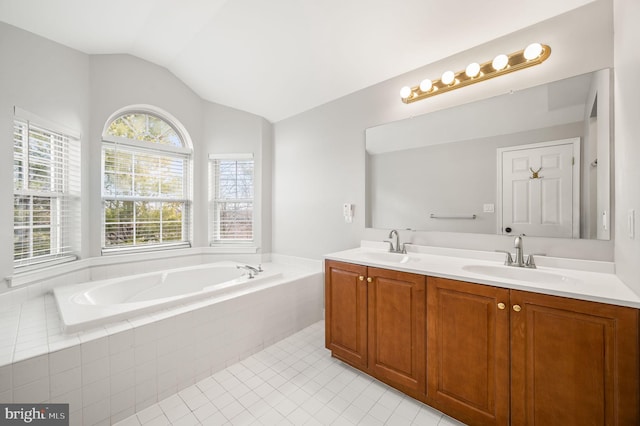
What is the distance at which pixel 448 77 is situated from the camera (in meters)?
1.86

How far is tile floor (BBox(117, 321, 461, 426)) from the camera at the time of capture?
1479 mm

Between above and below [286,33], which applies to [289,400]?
below

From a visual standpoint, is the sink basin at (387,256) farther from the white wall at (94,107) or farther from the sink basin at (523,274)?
the white wall at (94,107)

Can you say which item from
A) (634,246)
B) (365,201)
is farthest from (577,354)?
(365,201)

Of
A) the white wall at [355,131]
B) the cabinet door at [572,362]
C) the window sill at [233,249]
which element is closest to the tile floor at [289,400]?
the cabinet door at [572,362]

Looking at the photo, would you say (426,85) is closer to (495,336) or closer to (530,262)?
(530,262)

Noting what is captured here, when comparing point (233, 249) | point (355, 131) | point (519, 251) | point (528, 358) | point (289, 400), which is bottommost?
point (289, 400)

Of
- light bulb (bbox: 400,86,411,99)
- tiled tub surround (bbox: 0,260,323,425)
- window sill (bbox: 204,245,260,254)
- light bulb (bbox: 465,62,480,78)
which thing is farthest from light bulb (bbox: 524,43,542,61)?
window sill (bbox: 204,245,260,254)

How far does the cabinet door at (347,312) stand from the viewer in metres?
1.84

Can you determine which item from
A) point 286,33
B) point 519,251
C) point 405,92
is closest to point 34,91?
point 286,33

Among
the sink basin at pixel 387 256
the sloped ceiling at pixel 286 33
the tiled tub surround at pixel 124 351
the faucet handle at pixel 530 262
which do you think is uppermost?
the sloped ceiling at pixel 286 33

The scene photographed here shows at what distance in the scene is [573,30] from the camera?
151cm

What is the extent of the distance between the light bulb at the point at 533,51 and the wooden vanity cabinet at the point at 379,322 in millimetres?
1474

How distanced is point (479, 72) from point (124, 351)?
283cm
